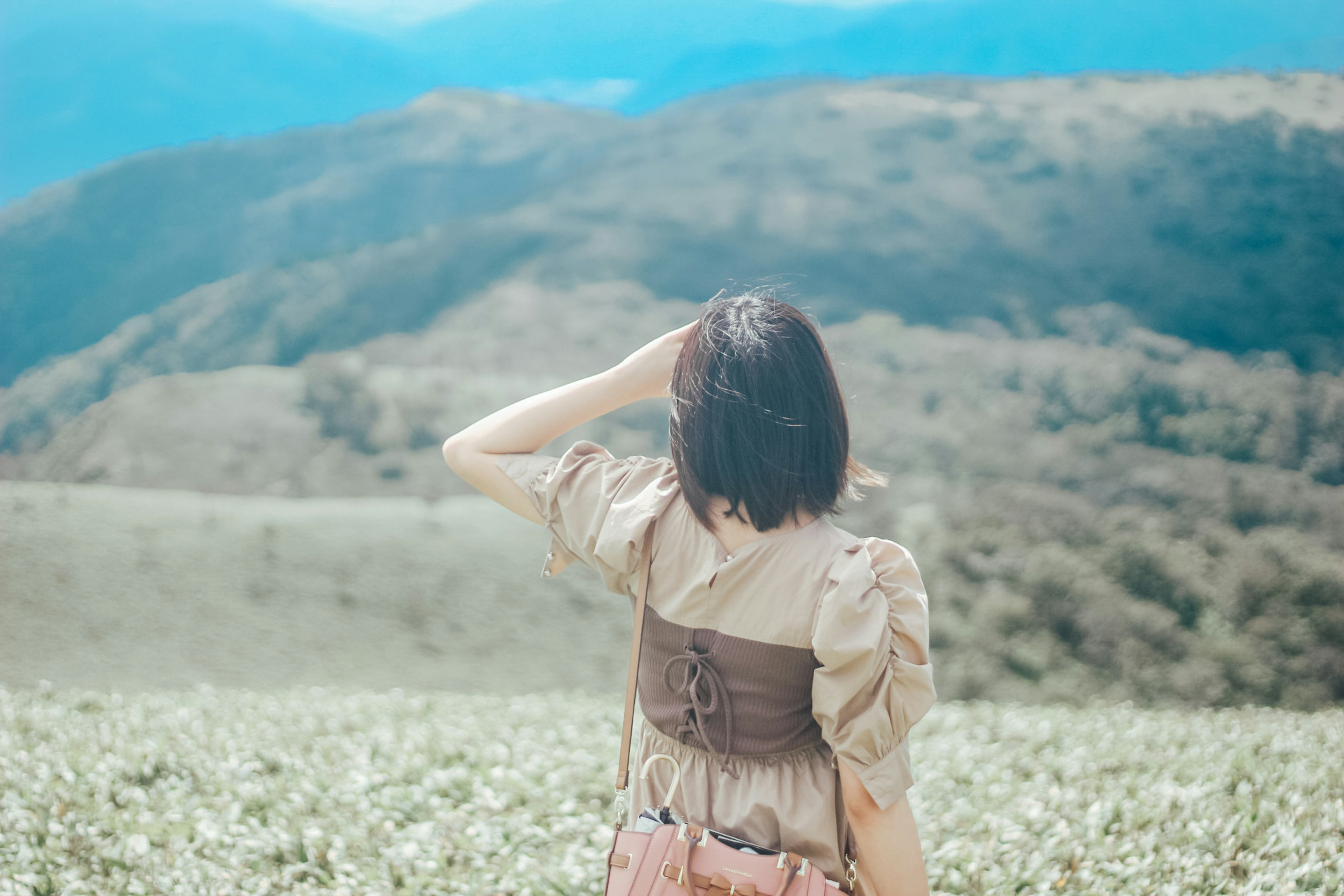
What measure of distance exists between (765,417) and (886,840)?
72 centimetres

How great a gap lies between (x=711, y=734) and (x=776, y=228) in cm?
1616

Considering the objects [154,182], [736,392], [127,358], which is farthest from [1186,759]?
[154,182]

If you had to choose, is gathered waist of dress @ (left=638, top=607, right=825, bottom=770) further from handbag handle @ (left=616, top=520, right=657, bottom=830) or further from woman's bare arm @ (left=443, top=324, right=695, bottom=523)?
woman's bare arm @ (left=443, top=324, right=695, bottom=523)

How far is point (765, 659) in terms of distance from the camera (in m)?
1.50

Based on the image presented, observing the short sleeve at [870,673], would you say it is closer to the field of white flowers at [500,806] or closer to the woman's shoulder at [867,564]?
the woman's shoulder at [867,564]

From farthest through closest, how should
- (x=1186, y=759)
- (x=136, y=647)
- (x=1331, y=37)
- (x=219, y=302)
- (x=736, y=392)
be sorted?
(x=1331, y=37)
(x=219, y=302)
(x=136, y=647)
(x=1186, y=759)
(x=736, y=392)

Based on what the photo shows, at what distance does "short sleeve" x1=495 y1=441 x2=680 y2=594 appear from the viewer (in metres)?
1.58

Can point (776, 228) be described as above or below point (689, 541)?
above

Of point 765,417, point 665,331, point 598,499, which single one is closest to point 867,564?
point 765,417

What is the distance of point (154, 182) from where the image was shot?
20.2m

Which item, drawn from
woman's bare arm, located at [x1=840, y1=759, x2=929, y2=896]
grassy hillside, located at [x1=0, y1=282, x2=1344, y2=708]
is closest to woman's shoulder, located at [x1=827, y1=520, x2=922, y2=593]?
woman's bare arm, located at [x1=840, y1=759, x2=929, y2=896]

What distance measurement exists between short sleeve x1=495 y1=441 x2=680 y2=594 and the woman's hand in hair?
154mm

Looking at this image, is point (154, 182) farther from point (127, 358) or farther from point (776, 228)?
point (776, 228)

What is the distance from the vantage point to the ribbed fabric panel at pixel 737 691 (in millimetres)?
1504
